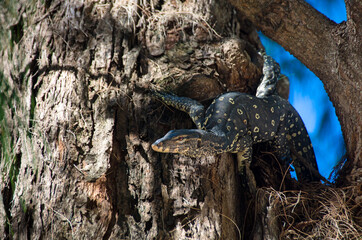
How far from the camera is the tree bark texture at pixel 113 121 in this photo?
2.47 metres

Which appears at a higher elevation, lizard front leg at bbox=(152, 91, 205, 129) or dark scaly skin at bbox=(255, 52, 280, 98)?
dark scaly skin at bbox=(255, 52, 280, 98)

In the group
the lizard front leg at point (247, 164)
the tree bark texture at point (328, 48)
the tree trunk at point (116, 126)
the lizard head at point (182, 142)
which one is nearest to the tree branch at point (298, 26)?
the tree bark texture at point (328, 48)

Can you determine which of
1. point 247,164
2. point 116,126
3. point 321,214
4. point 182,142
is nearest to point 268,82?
point 247,164

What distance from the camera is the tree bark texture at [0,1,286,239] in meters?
2.47

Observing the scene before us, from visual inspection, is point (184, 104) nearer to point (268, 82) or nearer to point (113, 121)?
point (113, 121)

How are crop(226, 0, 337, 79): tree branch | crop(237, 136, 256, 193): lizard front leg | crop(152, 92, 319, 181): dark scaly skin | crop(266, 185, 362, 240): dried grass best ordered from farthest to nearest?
crop(237, 136, 256, 193): lizard front leg → crop(226, 0, 337, 79): tree branch → crop(266, 185, 362, 240): dried grass → crop(152, 92, 319, 181): dark scaly skin

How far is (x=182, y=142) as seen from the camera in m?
2.47

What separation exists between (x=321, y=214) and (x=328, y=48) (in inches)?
55.4

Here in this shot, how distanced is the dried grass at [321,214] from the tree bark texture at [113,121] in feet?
0.87

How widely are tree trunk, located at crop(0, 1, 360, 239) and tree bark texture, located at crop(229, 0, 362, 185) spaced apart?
13.8 inches

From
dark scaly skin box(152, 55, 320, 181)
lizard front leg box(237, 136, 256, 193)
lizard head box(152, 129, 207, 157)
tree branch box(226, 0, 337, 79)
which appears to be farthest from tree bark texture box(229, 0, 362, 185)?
lizard head box(152, 129, 207, 157)

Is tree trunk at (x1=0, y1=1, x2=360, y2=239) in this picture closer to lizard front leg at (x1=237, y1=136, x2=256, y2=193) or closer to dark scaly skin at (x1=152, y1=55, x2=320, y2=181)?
lizard front leg at (x1=237, y1=136, x2=256, y2=193)

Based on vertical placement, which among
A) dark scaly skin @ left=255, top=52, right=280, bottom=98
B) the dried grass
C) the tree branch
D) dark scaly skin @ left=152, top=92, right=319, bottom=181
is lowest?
the dried grass

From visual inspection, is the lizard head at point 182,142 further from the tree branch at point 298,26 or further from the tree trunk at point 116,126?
the tree branch at point 298,26
